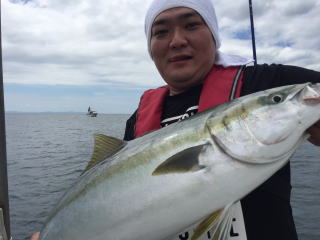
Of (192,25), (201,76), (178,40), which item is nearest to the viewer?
(178,40)

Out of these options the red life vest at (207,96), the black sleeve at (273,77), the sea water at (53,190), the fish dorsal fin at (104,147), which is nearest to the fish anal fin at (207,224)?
the fish dorsal fin at (104,147)

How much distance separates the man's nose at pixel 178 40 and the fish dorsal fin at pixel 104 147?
1208 millimetres

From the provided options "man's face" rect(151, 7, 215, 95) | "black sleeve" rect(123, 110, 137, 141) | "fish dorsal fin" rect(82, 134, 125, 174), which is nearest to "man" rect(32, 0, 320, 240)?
"man's face" rect(151, 7, 215, 95)

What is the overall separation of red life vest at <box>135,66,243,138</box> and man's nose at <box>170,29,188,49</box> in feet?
1.53

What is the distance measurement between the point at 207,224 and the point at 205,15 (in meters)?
2.33

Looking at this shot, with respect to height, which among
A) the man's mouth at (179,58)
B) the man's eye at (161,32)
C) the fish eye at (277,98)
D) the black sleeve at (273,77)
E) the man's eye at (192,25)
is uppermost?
the man's eye at (192,25)

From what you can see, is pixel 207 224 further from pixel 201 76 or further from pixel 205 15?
pixel 205 15

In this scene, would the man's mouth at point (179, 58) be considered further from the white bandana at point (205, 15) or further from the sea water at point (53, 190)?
the sea water at point (53, 190)

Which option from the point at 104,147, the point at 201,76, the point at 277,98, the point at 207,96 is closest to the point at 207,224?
the point at 277,98

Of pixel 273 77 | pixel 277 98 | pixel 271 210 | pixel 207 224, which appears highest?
pixel 273 77

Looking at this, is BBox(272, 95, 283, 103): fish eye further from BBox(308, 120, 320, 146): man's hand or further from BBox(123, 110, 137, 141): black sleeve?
BBox(123, 110, 137, 141): black sleeve

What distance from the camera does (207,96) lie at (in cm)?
352

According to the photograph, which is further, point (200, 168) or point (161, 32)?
point (161, 32)

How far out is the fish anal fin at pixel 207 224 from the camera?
2.39 meters
